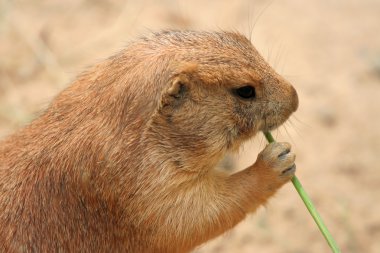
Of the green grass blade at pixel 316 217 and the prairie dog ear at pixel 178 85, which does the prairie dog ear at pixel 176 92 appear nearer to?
the prairie dog ear at pixel 178 85

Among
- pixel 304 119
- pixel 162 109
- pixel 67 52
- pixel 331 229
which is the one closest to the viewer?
pixel 162 109

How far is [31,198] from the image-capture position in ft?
11.9

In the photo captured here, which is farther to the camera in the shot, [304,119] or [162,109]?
[304,119]

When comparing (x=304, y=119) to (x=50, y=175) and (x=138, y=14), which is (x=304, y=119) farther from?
(x=50, y=175)

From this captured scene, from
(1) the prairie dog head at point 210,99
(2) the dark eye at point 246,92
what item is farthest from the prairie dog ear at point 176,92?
(2) the dark eye at point 246,92

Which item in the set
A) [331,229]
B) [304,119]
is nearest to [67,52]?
[304,119]

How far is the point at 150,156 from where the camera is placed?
352 cm

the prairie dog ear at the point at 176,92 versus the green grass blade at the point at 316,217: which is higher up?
the prairie dog ear at the point at 176,92

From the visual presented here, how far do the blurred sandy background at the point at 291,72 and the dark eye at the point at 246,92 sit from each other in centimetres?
169

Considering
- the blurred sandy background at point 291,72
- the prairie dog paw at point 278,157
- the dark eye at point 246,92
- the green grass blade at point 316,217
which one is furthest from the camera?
the blurred sandy background at point 291,72

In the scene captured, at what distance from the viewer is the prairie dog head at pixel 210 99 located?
11.6ft

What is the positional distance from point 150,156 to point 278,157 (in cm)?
63

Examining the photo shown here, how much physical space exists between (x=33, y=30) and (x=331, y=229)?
3364 millimetres

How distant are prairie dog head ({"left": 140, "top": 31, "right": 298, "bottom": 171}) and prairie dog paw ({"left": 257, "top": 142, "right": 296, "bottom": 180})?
11 cm
